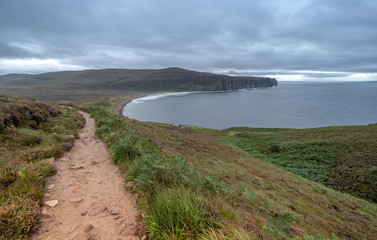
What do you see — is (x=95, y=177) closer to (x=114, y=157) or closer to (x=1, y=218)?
(x=114, y=157)

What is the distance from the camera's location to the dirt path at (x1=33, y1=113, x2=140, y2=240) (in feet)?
11.9

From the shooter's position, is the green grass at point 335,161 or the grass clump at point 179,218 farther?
the green grass at point 335,161

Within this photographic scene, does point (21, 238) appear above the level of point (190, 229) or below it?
below

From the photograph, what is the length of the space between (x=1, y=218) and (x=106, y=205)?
6.37ft

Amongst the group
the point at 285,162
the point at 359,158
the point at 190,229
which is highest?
the point at 190,229

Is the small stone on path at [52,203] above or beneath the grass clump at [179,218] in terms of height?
beneath

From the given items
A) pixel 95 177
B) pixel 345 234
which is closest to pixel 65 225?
pixel 95 177

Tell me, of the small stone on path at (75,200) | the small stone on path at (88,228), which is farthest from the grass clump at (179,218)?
the small stone on path at (75,200)

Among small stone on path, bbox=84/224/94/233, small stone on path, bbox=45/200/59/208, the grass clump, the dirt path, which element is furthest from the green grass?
small stone on path, bbox=45/200/59/208

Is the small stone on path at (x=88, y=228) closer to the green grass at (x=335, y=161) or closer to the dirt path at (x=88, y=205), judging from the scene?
the dirt path at (x=88, y=205)

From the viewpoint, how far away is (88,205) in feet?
15.1

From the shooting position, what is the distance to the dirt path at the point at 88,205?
362 cm

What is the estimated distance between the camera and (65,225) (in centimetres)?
381

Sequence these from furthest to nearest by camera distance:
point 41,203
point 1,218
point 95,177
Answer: point 95,177 → point 41,203 → point 1,218
